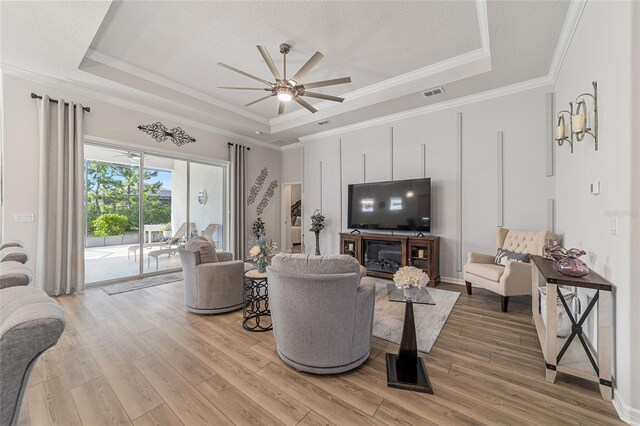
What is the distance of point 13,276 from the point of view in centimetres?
Result: 139

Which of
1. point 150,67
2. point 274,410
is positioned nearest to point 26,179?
point 150,67

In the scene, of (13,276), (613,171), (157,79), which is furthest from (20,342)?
(157,79)

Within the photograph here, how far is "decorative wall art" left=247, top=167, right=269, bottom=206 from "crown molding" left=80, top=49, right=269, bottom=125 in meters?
1.61

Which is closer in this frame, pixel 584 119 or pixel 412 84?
pixel 584 119

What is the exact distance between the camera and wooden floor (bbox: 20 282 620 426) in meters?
1.69

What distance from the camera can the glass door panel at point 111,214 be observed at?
4.51 meters

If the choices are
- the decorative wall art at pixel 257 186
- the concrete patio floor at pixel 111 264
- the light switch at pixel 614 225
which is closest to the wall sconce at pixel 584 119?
the light switch at pixel 614 225

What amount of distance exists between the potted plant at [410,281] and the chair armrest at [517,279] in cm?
189

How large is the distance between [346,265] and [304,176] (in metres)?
5.10

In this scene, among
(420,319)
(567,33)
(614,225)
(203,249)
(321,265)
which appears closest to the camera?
(614,225)

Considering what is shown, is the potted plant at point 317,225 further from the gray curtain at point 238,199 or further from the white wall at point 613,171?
the white wall at point 613,171

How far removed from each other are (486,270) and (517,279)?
1.16ft

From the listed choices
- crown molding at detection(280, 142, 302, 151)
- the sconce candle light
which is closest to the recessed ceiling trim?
crown molding at detection(280, 142, 302, 151)

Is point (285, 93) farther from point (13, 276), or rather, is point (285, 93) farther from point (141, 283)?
point (141, 283)
